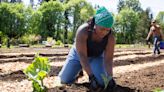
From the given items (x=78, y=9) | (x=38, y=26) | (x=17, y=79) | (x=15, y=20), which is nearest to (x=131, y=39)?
(x=78, y=9)

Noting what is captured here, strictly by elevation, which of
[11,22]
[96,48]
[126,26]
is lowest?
[96,48]

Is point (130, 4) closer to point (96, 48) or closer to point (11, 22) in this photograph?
point (11, 22)

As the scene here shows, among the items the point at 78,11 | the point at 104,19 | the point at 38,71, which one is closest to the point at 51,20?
the point at 78,11

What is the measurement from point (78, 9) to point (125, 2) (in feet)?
113

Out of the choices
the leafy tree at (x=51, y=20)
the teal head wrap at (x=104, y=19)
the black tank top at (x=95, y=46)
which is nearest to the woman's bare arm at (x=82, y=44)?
the black tank top at (x=95, y=46)

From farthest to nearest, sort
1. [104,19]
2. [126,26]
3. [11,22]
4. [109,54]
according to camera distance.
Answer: [126,26], [11,22], [109,54], [104,19]

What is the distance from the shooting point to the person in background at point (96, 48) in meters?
6.14

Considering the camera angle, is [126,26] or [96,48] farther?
[126,26]

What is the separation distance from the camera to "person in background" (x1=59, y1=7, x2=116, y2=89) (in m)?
6.14

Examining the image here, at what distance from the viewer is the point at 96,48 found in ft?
22.4

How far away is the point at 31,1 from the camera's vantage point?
110875mm

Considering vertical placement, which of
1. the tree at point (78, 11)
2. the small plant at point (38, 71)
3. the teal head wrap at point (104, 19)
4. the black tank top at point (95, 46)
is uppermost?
the tree at point (78, 11)

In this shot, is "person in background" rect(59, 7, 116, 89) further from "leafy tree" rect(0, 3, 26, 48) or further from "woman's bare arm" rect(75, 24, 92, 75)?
"leafy tree" rect(0, 3, 26, 48)

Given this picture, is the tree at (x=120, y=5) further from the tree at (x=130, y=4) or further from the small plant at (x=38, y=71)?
the small plant at (x=38, y=71)
